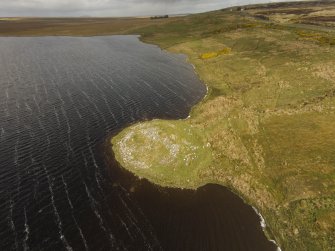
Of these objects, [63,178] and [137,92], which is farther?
[137,92]

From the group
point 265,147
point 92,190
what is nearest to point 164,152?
point 92,190

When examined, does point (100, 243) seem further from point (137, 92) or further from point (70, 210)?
point (137, 92)

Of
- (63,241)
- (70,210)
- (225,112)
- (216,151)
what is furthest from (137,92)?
(63,241)

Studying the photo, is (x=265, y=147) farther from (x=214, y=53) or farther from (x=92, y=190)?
(x=214, y=53)

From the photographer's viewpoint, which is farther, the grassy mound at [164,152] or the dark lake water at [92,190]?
the grassy mound at [164,152]

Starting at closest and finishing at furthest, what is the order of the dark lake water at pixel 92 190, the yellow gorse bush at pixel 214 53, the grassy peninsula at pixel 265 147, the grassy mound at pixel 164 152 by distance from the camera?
1. the dark lake water at pixel 92 190
2. the grassy peninsula at pixel 265 147
3. the grassy mound at pixel 164 152
4. the yellow gorse bush at pixel 214 53

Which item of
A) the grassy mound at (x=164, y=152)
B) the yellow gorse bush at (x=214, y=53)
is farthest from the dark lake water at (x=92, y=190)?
the yellow gorse bush at (x=214, y=53)

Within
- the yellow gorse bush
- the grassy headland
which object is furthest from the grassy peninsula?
the yellow gorse bush

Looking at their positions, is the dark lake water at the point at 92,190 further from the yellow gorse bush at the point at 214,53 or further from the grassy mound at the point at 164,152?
the yellow gorse bush at the point at 214,53
